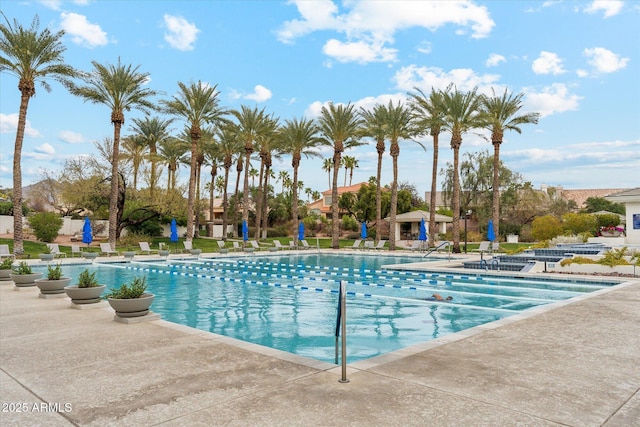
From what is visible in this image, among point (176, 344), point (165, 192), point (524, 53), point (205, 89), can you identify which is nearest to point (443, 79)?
point (524, 53)

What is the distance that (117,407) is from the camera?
3.84 meters

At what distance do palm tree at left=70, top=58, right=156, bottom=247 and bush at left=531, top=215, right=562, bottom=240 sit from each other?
28.9 meters

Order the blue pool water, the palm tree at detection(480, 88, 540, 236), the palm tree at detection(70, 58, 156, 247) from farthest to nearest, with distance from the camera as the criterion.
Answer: the palm tree at detection(480, 88, 540, 236) → the palm tree at detection(70, 58, 156, 247) → the blue pool water

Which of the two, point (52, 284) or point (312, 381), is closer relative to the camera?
point (312, 381)

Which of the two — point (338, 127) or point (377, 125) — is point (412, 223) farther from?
point (338, 127)

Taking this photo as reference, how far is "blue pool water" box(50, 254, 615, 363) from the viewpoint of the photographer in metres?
A: 8.21

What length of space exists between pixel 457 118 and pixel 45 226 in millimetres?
30057

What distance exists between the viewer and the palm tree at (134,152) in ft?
137

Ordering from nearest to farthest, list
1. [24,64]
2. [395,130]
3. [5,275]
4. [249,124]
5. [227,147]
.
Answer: [5,275]
[24,64]
[395,130]
[249,124]
[227,147]

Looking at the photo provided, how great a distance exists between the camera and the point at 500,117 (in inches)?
1222

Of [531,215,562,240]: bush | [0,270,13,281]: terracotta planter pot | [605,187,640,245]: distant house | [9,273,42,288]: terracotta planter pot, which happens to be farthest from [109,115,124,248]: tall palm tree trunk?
[605,187,640,245]: distant house

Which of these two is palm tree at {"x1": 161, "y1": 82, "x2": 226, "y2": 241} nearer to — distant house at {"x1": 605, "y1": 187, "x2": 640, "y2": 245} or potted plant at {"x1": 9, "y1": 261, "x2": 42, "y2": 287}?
potted plant at {"x1": 9, "y1": 261, "x2": 42, "y2": 287}

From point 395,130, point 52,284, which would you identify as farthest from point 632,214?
point 52,284

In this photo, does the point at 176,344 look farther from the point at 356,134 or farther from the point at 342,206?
the point at 342,206
